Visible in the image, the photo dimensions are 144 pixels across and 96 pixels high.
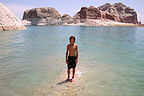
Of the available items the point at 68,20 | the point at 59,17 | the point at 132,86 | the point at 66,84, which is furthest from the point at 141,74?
the point at 59,17

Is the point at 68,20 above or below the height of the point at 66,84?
above

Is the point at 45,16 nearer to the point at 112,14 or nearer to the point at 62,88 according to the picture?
the point at 112,14

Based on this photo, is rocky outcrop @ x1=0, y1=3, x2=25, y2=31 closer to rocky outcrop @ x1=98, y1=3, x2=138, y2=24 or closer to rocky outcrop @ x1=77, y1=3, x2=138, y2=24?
rocky outcrop @ x1=77, y1=3, x2=138, y2=24

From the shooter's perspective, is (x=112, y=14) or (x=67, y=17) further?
(x=112, y=14)

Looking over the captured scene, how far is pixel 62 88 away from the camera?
478 centimetres

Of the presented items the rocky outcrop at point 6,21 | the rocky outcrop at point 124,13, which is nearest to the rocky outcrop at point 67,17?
the rocky outcrop at point 124,13

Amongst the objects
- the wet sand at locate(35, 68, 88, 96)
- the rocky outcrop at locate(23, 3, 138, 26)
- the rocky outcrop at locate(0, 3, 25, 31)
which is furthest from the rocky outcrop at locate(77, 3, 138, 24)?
the wet sand at locate(35, 68, 88, 96)

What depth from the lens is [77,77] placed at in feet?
19.0

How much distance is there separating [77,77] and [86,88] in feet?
3.38

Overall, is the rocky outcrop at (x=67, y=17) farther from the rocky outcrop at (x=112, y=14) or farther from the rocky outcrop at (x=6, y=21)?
the rocky outcrop at (x=6, y=21)

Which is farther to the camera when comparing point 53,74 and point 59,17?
point 59,17

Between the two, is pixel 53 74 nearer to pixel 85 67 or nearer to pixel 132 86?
pixel 85 67

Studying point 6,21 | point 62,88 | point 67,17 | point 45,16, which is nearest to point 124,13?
point 67,17

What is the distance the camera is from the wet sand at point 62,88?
4.42m
